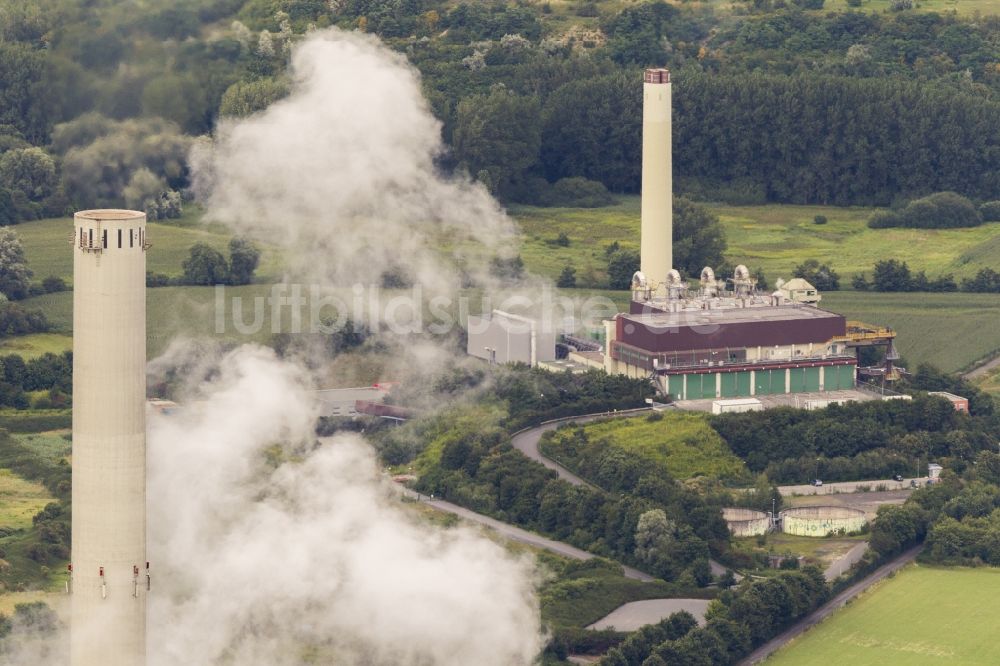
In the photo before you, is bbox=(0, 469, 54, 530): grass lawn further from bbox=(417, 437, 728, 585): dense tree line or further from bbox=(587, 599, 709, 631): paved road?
bbox=(587, 599, 709, 631): paved road

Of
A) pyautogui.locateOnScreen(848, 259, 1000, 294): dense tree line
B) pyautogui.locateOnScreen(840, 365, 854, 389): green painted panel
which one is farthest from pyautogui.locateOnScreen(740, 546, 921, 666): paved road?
pyautogui.locateOnScreen(848, 259, 1000, 294): dense tree line

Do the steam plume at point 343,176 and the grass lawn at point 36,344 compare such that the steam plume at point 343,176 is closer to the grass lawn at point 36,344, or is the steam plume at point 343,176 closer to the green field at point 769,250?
the green field at point 769,250

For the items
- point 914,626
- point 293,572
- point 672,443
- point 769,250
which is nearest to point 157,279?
point 672,443

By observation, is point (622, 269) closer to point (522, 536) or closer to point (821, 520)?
point (821, 520)

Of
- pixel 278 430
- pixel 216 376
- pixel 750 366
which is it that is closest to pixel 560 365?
pixel 750 366

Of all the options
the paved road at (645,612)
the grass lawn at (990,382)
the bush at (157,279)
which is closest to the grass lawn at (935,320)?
the grass lawn at (990,382)

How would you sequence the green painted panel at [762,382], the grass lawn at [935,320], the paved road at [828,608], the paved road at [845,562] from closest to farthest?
the paved road at [828,608] → the paved road at [845,562] → the green painted panel at [762,382] → the grass lawn at [935,320]

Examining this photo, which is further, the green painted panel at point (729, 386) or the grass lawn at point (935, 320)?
the grass lawn at point (935, 320)

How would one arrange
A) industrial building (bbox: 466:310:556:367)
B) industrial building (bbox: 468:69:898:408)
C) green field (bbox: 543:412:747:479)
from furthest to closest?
industrial building (bbox: 466:310:556:367)
industrial building (bbox: 468:69:898:408)
green field (bbox: 543:412:747:479)
